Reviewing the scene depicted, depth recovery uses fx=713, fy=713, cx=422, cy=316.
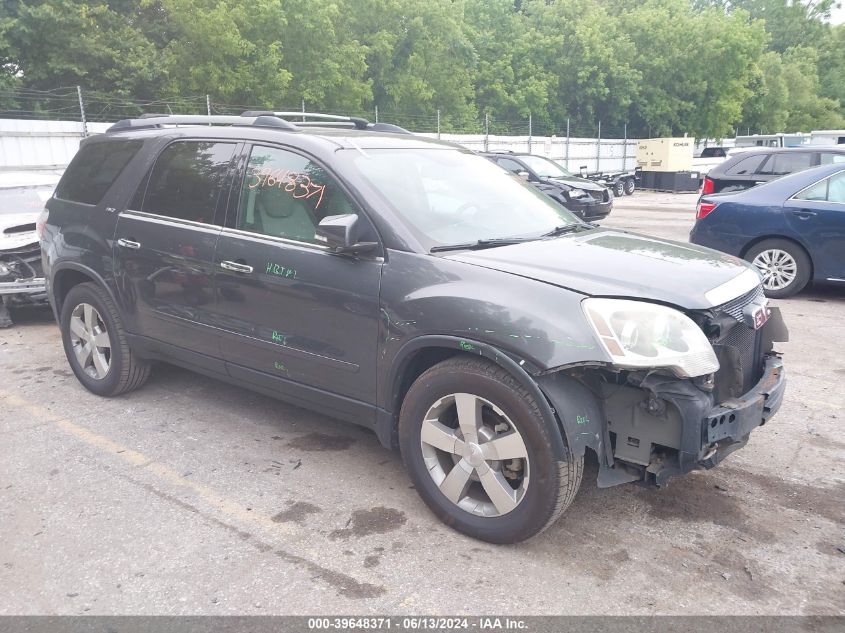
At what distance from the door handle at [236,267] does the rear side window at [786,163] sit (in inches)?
347

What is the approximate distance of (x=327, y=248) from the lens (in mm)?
3627

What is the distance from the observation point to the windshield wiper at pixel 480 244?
11.3 ft

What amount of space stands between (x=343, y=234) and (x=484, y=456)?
121 cm

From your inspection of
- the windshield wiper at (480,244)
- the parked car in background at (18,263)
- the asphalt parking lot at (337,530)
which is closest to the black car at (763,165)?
the asphalt parking lot at (337,530)

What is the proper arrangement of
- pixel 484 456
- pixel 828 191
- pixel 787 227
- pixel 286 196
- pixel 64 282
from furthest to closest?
pixel 787 227 → pixel 828 191 → pixel 64 282 → pixel 286 196 → pixel 484 456

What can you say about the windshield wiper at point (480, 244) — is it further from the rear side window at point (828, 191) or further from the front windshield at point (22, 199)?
the front windshield at point (22, 199)

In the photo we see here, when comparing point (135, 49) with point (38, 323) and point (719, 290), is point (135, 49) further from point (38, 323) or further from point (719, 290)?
point (719, 290)

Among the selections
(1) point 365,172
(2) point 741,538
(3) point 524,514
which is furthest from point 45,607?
(2) point 741,538

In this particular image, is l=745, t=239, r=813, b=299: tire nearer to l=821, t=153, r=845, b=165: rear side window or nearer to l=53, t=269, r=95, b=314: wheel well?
l=821, t=153, r=845, b=165: rear side window

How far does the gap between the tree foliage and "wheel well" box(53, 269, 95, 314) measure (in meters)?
17.2

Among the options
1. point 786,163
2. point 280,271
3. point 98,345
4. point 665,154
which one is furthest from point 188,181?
point 665,154

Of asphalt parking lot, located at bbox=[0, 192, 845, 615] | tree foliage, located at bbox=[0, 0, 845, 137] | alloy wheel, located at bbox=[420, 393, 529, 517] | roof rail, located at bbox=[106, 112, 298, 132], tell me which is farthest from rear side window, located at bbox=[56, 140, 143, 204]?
tree foliage, located at bbox=[0, 0, 845, 137]

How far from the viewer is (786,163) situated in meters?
10.2

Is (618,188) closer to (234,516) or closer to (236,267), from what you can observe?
(236,267)
